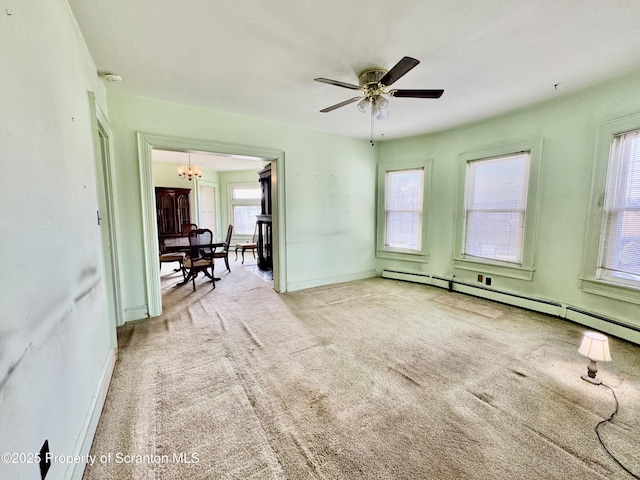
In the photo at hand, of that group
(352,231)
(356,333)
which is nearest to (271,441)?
(356,333)

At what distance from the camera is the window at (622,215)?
8.62ft

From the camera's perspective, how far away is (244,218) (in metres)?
8.77

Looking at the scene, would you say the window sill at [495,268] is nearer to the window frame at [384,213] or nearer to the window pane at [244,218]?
the window frame at [384,213]

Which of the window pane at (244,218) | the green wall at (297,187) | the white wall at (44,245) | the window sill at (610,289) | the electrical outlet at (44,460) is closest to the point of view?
the white wall at (44,245)

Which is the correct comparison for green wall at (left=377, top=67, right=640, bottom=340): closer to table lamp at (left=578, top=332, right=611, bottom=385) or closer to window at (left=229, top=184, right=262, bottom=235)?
table lamp at (left=578, top=332, right=611, bottom=385)

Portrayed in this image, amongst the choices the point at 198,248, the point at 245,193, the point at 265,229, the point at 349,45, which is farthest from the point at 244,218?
the point at 349,45

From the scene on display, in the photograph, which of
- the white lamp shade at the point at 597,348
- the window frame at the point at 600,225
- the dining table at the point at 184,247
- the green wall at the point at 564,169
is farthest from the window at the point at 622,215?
the dining table at the point at 184,247

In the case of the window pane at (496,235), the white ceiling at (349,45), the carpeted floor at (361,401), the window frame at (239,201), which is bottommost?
the carpeted floor at (361,401)

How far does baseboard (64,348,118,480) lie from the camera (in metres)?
1.25

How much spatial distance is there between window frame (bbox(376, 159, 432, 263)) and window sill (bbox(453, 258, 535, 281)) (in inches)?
23.5

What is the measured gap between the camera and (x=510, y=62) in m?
2.35

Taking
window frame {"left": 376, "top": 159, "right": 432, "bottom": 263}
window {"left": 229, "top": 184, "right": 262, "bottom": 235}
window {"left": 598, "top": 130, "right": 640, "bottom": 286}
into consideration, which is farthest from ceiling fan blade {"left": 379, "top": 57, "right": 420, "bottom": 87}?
window {"left": 229, "top": 184, "right": 262, "bottom": 235}

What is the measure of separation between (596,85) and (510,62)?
1.32 meters

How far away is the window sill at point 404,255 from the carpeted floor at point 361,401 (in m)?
1.62
